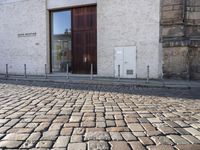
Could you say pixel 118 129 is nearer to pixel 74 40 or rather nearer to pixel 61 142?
pixel 61 142

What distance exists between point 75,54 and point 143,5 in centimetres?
655

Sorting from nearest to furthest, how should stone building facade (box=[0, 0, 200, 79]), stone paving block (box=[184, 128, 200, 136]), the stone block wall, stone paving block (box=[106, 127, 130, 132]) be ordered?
stone paving block (box=[184, 128, 200, 136]), stone paving block (box=[106, 127, 130, 132]), stone building facade (box=[0, 0, 200, 79]), the stone block wall

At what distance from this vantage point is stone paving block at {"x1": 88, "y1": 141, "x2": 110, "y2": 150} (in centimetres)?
396

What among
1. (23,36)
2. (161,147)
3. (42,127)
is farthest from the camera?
(23,36)

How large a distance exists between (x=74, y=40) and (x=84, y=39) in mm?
925

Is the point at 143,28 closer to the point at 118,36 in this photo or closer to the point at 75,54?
the point at 118,36

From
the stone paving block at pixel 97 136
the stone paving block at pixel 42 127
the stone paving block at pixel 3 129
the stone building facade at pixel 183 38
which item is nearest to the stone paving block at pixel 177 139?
the stone paving block at pixel 97 136

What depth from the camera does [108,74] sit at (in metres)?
19.3

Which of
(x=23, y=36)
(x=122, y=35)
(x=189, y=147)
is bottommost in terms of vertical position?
(x=189, y=147)

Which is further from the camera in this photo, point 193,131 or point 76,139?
point 193,131

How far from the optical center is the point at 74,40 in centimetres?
2075

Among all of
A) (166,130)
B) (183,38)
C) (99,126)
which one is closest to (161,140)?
(166,130)

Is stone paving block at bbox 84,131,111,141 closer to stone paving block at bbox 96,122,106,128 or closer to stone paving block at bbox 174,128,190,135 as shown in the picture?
stone paving block at bbox 96,122,106,128

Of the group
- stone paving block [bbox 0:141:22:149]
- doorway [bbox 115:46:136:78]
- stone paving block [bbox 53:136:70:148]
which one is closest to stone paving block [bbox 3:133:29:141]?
stone paving block [bbox 0:141:22:149]
